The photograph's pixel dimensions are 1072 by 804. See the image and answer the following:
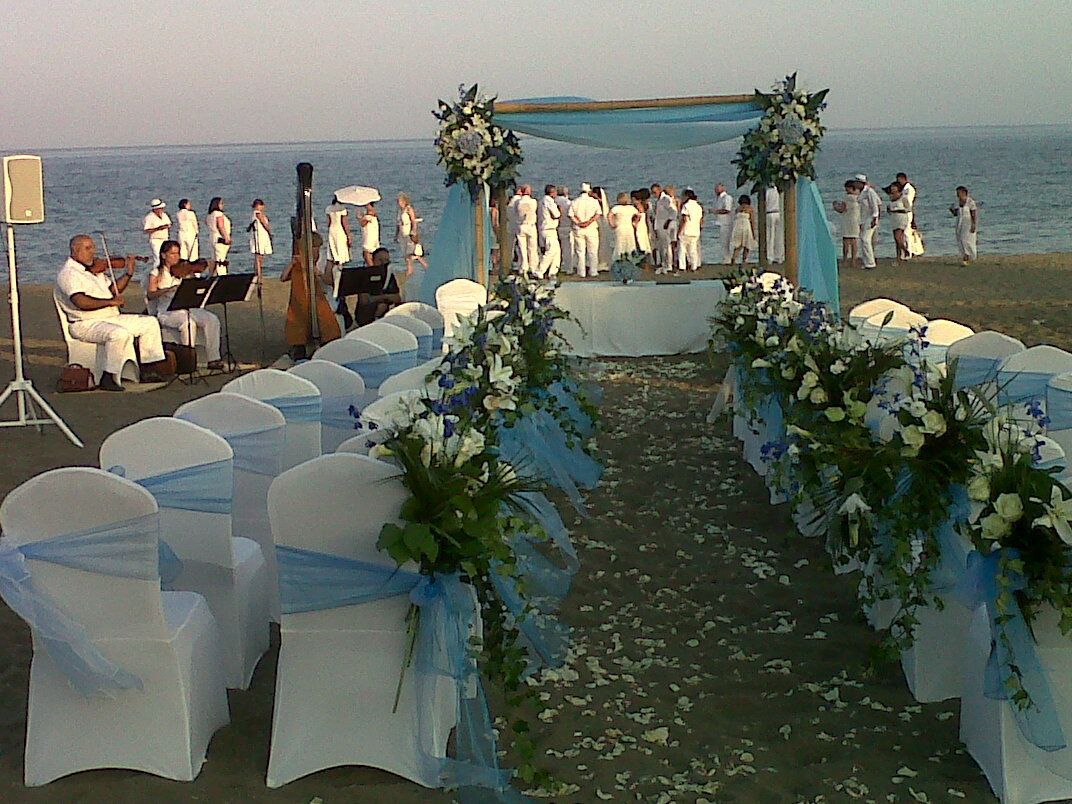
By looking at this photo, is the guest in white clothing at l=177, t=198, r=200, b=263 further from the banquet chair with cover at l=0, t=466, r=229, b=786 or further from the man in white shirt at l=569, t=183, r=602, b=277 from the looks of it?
the banquet chair with cover at l=0, t=466, r=229, b=786

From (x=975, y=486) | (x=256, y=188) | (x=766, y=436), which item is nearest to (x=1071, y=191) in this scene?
(x=256, y=188)

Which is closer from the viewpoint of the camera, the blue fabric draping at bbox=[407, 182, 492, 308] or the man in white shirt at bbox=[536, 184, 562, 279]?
the blue fabric draping at bbox=[407, 182, 492, 308]

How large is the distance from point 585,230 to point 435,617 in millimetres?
18165

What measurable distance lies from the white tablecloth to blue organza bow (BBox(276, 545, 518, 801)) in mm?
9002

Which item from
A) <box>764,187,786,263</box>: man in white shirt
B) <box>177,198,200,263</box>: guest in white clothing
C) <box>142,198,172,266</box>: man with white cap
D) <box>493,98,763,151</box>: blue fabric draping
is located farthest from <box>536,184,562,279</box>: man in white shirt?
<box>493,98,763,151</box>: blue fabric draping

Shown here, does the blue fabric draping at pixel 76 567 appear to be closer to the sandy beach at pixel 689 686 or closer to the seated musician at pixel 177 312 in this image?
the sandy beach at pixel 689 686

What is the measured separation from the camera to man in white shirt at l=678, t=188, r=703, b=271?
72.1ft

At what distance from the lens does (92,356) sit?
11.4m

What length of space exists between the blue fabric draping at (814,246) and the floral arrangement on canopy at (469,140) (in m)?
2.58

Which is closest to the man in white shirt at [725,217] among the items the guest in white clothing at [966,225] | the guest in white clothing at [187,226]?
the guest in white clothing at [966,225]

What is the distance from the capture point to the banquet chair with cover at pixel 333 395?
6027mm

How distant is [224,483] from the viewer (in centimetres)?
435

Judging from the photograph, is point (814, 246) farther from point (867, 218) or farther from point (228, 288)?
point (867, 218)

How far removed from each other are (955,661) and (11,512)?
113 inches
